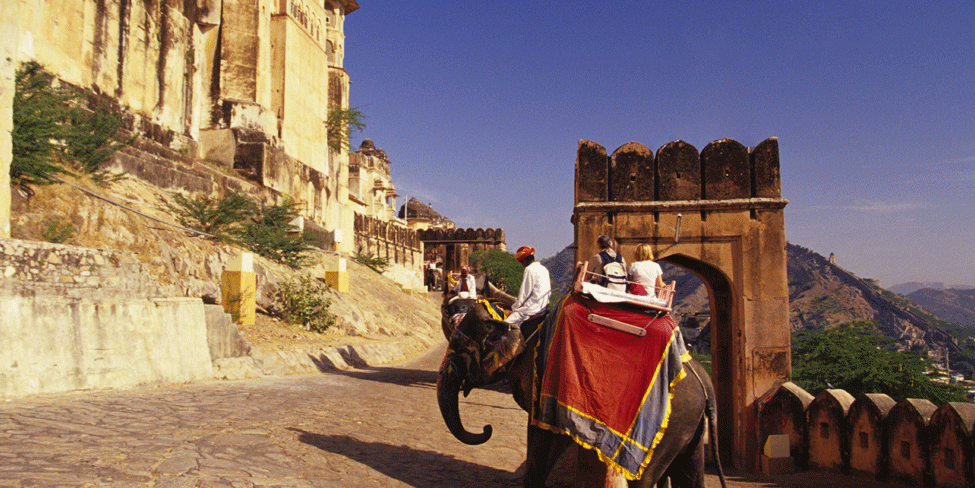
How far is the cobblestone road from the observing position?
15.7 feet

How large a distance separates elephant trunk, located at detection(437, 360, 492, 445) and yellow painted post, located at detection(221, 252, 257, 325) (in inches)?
324

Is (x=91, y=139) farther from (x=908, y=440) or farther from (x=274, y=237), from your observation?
(x=908, y=440)

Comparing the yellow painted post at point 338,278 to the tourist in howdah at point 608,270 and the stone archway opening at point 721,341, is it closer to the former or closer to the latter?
the stone archway opening at point 721,341

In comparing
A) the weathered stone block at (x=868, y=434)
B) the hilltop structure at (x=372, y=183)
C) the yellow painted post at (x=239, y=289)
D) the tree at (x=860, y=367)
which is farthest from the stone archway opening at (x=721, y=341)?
the hilltop structure at (x=372, y=183)

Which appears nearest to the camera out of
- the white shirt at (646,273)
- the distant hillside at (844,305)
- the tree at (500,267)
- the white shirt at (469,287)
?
the white shirt at (646,273)

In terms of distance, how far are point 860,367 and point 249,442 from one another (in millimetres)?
10593

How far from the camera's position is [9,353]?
6.95 meters

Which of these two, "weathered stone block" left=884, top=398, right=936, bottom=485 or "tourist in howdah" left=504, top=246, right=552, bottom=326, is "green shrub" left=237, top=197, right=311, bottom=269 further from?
"weathered stone block" left=884, top=398, right=936, bottom=485

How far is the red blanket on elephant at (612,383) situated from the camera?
186 inches

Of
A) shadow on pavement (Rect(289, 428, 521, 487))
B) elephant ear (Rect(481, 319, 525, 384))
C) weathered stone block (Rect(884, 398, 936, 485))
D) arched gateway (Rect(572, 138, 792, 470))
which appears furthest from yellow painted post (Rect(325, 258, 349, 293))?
weathered stone block (Rect(884, 398, 936, 485))

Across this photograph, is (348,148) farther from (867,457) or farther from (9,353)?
(867,457)

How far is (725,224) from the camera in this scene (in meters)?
9.44

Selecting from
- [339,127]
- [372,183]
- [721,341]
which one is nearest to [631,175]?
[721,341]

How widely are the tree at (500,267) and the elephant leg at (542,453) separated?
41.9 metres
